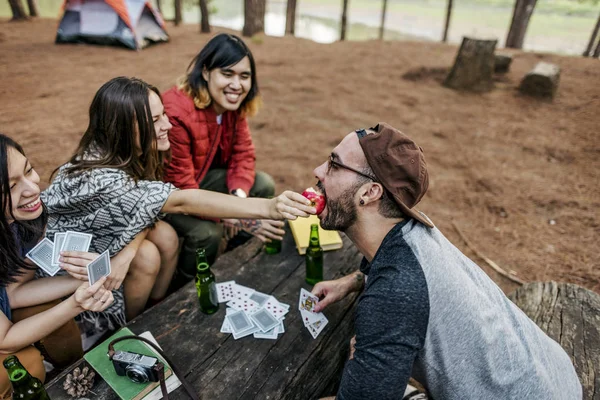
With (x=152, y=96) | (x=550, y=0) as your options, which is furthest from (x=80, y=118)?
(x=550, y=0)

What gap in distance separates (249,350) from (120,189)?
128 cm

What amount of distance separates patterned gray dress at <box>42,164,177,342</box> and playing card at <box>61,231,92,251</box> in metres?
0.26

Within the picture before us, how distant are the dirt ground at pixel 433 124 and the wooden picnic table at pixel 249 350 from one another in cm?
245

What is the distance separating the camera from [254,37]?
1338 cm

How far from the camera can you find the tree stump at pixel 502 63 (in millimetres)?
9508

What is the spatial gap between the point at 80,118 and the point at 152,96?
5230 millimetres

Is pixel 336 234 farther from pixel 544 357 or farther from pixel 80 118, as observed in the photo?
pixel 80 118

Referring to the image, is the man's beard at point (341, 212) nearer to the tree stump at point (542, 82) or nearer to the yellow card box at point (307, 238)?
the yellow card box at point (307, 238)

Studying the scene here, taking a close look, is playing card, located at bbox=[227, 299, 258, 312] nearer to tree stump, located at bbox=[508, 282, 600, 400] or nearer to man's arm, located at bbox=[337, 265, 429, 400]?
man's arm, located at bbox=[337, 265, 429, 400]

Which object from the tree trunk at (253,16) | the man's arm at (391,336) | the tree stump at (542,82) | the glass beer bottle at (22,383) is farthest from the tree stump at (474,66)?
the glass beer bottle at (22,383)

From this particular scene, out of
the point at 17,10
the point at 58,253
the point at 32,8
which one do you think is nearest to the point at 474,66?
the point at 58,253

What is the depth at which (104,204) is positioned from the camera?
2434 mm

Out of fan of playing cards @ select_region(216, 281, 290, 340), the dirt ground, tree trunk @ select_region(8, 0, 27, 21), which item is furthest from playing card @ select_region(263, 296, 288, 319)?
tree trunk @ select_region(8, 0, 27, 21)

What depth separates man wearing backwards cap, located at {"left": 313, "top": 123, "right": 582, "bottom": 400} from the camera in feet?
4.91
